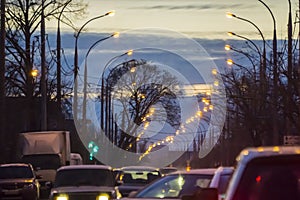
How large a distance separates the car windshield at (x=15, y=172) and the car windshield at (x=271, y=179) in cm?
2938

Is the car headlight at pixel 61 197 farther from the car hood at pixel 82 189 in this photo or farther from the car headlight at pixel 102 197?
the car headlight at pixel 102 197

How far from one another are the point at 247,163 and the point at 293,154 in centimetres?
45

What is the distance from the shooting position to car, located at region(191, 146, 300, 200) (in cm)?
803

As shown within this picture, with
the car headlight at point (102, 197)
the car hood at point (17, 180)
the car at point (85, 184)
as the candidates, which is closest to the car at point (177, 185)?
the car headlight at point (102, 197)

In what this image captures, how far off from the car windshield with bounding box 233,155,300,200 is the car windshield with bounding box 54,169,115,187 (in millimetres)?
15734

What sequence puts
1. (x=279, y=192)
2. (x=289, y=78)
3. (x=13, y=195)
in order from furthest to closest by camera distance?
(x=289, y=78), (x=13, y=195), (x=279, y=192)

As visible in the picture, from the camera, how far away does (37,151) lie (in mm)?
43469

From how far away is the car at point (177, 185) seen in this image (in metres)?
16.1

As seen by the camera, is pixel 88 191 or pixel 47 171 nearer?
pixel 88 191

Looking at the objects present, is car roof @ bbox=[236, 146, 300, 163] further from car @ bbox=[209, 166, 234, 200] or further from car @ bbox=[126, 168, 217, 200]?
car @ bbox=[126, 168, 217, 200]

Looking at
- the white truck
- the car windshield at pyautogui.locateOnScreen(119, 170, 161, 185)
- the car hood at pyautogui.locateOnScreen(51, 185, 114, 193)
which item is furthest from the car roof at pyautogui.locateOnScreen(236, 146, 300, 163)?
the white truck

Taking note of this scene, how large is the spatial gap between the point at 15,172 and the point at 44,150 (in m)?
6.08

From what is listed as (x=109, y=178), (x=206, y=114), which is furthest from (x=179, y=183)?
(x=206, y=114)

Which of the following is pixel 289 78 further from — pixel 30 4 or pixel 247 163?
pixel 247 163
